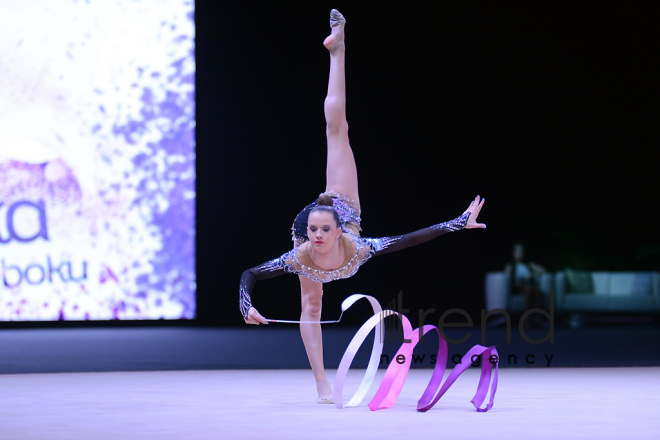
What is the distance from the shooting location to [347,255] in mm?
3701

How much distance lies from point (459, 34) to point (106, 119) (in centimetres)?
391

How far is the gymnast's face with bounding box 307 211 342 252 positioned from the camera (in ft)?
11.7

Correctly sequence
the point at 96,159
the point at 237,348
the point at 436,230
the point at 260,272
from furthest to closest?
the point at 96,159
the point at 237,348
the point at 260,272
the point at 436,230

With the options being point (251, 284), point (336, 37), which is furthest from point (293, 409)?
point (336, 37)

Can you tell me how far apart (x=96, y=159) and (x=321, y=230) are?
457cm

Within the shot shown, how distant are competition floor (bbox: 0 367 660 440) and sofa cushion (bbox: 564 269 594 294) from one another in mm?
4076

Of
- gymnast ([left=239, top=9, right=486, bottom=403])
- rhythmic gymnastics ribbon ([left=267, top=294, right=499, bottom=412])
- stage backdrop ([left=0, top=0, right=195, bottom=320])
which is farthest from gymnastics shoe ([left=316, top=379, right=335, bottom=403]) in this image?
stage backdrop ([left=0, top=0, right=195, bottom=320])

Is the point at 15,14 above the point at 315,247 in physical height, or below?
above

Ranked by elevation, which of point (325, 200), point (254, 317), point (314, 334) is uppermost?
point (325, 200)

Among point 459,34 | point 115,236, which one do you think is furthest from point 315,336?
point 459,34

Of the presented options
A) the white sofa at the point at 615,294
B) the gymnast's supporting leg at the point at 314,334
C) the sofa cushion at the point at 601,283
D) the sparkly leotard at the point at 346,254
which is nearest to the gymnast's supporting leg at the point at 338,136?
the sparkly leotard at the point at 346,254

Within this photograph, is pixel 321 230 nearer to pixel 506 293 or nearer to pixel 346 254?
pixel 346 254

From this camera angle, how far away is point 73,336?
7.90 m

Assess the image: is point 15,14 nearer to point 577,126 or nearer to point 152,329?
point 152,329
